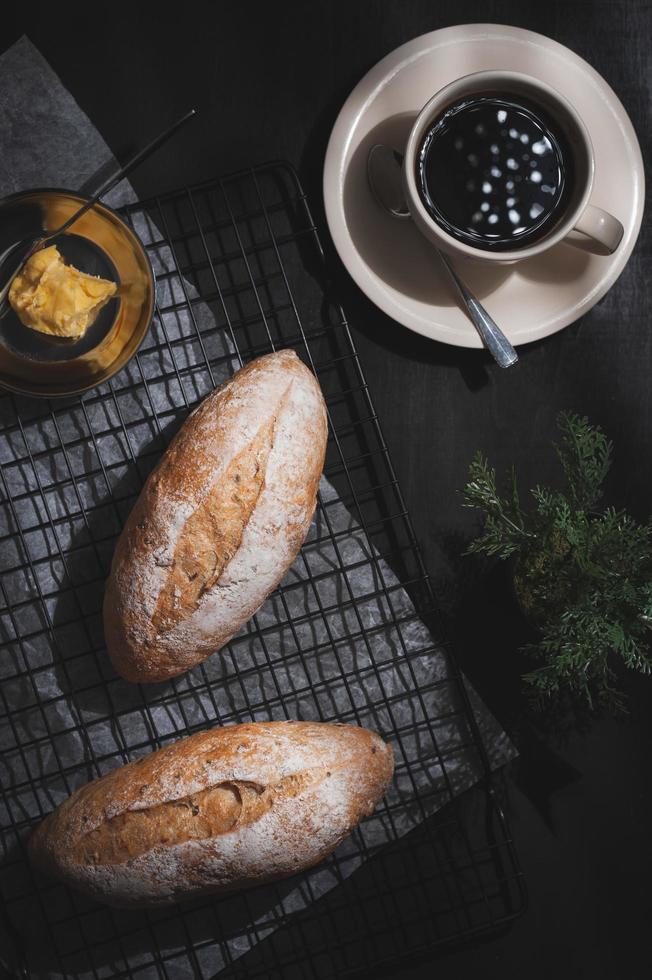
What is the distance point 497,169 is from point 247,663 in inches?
33.8

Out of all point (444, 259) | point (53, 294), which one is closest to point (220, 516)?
point (53, 294)

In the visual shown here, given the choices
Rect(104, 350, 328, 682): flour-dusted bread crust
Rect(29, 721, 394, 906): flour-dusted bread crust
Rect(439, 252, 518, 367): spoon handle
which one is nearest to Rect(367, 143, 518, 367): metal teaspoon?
Rect(439, 252, 518, 367): spoon handle

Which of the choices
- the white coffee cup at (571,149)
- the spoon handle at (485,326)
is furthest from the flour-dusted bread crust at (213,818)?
the white coffee cup at (571,149)

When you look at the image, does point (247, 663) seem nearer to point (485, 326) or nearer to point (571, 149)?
point (485, 326)

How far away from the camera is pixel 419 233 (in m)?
1.28

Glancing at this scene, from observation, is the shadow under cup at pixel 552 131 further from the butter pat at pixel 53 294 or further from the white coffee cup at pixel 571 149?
the butter pat at pixel 53 294

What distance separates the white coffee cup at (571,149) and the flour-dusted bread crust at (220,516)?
0.94ft

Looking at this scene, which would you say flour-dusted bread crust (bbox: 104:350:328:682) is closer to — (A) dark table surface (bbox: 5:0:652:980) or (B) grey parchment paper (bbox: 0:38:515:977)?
(B) grey parchment paper (bbox: 0:38:515:977)

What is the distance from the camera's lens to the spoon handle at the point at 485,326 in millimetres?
1254

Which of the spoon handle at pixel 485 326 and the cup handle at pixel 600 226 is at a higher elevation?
the cup handle at pixel 600 226

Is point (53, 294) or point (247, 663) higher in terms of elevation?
point (53, 294)

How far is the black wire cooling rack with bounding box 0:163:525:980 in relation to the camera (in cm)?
132

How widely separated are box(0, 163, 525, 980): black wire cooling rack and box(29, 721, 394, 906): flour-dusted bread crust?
13 cm

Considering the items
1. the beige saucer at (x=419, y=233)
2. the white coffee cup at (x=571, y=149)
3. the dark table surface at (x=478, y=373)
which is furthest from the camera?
the dark table surface at (x=478, y=373)
